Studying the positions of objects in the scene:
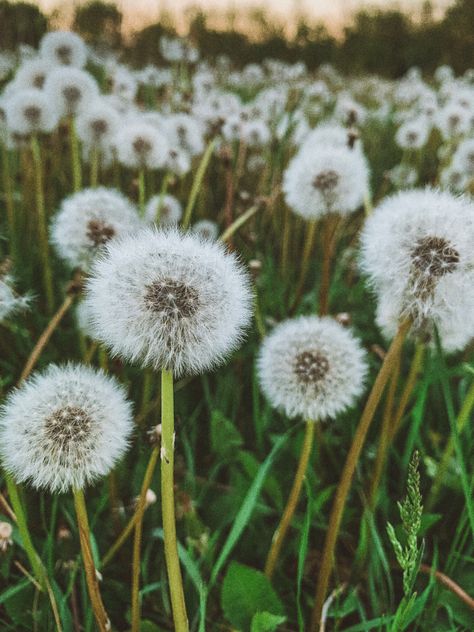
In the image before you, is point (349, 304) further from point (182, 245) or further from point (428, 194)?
point (182, 245)

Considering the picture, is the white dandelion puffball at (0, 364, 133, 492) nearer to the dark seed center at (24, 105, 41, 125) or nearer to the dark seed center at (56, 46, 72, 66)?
the dark seed center at (24, 105, 41, 125)

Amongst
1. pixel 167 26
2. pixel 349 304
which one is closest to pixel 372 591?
pixel 349 304

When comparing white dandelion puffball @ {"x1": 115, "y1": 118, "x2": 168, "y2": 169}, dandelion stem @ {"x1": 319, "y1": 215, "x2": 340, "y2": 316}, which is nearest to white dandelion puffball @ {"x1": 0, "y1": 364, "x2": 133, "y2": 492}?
dandelion stem @ {"x1": 319, "y1": 215, "x2": 340, "y2": 316}

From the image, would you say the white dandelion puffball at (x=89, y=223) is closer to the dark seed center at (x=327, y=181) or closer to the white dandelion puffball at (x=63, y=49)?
the dark seed center at (x=327, y=181)

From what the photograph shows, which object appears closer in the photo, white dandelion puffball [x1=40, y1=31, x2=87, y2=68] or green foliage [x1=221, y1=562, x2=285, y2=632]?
green foliage [x1=221, y1=562, x2=285, y2=632]

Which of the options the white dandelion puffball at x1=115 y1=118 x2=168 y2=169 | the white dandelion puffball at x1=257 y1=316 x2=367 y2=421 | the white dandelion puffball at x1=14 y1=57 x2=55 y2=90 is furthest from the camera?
the white dandelion puffball at x1=14 y1=57 x2=55 y2=90

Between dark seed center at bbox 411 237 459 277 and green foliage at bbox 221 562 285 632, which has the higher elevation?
dark seed center at bbox 411 237 459 277

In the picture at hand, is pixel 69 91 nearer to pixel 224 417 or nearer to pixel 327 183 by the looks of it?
pixel 327 183
